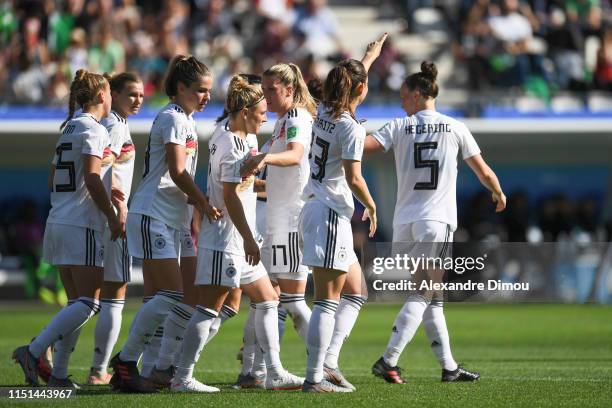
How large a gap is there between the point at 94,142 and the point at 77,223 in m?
0.60

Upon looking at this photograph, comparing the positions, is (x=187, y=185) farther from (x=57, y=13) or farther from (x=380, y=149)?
(x=57, y=13)

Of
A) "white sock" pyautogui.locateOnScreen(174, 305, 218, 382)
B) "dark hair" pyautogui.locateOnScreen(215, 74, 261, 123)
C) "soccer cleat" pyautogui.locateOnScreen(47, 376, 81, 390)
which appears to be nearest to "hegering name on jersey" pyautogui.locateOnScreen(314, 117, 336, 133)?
"dark hair" pyautogui.locateOnScreen(215, 74, 261, 123)

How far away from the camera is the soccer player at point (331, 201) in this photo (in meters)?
7.70

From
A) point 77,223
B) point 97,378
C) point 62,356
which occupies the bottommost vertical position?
point 97,378

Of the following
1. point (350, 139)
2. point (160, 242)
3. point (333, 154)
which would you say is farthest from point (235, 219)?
point (350, 139)

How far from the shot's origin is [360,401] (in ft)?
24.2

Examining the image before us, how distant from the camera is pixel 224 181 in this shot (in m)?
7.70

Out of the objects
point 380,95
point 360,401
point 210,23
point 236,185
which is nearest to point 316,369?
point 360,401

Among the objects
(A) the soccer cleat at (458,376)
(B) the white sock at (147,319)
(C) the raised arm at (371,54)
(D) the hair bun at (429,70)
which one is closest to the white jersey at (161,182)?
(B) the white sock at (147,319)

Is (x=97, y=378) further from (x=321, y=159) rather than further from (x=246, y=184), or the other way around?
(x=321, y=159)

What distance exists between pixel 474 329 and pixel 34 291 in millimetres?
9272

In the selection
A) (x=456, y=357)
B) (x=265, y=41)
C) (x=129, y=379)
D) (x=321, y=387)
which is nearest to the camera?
(x=321, y=387)

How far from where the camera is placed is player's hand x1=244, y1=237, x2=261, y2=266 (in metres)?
7.57

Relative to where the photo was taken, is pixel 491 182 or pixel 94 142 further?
pixel 491 182
